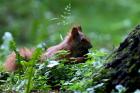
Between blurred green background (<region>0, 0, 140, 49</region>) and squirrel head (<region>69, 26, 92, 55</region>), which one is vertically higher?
blurred green background (<region>0, 0, 140, 49</region>)

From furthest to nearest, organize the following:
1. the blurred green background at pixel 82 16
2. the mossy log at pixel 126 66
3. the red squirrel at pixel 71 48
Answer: the blurred green background at pixel 82 16, the red squirrel at pixel 71 48, the mossy log at pixel 126 66

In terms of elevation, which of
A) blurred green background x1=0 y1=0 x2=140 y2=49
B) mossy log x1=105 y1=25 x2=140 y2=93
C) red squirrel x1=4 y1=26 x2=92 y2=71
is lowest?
mossy log x1=105 y1=25 x2=140 y2=93

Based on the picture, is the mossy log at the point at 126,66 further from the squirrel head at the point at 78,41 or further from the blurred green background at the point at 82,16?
the blurred green background at the point at 82,16

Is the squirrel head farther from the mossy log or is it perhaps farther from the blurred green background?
the blurred green background

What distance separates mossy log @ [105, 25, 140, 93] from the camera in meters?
3.45

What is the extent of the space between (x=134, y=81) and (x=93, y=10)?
11.9 metres

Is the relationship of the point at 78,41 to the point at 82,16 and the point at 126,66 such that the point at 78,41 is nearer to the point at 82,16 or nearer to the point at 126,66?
the point at 126,66

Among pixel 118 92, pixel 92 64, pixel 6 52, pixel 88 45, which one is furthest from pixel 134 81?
pixel 6 52

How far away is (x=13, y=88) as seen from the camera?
418 centimetres

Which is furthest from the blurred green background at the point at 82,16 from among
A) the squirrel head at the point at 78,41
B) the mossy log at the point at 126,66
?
the mossy log at the point at 126,66

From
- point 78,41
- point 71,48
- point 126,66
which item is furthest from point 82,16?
point 126,66

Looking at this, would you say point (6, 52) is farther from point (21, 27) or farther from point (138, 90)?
point (21, 27)

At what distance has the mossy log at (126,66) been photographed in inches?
136

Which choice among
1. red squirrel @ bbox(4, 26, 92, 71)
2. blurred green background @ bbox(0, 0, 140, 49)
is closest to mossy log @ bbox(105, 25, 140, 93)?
red squirrel @ bbox(4, 26, 92, 71)
